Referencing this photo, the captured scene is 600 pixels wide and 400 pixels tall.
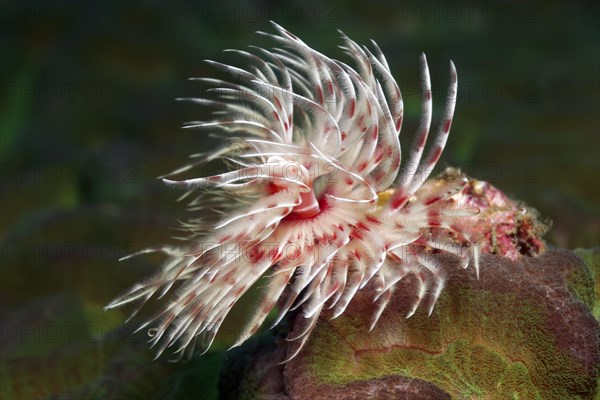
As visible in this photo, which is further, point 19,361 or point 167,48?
point 167,48

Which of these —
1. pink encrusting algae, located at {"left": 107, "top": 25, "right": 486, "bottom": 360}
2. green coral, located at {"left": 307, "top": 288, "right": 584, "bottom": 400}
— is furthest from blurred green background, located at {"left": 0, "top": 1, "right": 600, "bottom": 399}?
green coral, located at {"left": 307, "top": 288, "right": 584, "bottom": 400}

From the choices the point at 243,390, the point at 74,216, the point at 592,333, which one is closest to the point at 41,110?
the point at 74,216

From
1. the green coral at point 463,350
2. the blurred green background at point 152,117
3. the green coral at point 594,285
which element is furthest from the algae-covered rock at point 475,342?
the blurred green background at point 152,117

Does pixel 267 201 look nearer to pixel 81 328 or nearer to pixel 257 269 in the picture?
pixel 257 269

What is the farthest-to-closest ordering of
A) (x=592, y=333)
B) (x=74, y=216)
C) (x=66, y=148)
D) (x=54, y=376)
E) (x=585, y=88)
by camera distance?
(x=66, y=148) → (x=585, y=88) → (x=74, y=216) → (x=54, y=376) → (x=592, y=333)

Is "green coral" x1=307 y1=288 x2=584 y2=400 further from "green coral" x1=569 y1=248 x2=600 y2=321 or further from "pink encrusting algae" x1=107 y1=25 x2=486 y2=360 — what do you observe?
"green coral" x1=569 y1=248 x2=600 y2=321
